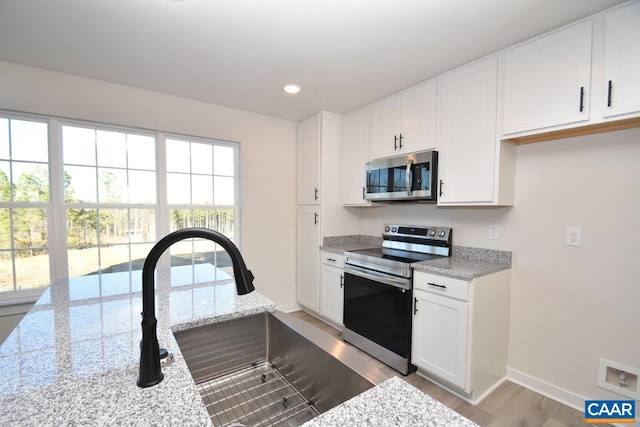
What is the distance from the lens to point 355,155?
3.12 meters

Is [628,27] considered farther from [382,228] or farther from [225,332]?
[225,332]

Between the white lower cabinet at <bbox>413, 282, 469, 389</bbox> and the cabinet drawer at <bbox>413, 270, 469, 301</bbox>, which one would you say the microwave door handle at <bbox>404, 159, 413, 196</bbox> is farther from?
the white lower cabinet at <bbox>413, 282, 469, 389</bbox>

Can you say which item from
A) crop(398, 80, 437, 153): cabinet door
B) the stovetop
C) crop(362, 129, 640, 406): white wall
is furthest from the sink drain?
crop(398, 80, 437, 153): cabinet door

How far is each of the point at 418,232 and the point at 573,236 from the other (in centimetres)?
115

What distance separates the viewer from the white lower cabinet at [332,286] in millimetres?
2910

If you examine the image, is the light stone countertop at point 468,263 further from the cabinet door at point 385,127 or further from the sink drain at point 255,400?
the sink drain at point 255,400

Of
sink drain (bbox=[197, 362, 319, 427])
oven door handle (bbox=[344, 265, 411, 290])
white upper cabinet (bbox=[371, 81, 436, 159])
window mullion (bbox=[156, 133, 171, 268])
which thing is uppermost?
white upper cabinet (bbox=[371, 81, 436, 159])

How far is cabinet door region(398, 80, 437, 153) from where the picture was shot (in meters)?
2.36

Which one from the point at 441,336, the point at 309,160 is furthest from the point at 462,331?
the point at 309,160

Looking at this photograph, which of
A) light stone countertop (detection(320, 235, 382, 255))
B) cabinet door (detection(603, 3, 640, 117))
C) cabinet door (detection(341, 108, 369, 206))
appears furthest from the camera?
light stone countertop (detection(320, 235, 382, 255))

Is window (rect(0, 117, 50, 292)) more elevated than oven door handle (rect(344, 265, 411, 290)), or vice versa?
window (rect(0, 117, 50, 292))

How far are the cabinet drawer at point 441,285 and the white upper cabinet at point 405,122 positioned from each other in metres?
1.10

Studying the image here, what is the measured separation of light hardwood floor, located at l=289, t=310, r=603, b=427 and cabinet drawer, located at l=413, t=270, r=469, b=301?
67cm

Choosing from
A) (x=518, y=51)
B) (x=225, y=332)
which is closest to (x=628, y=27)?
(x=518, y=51)
